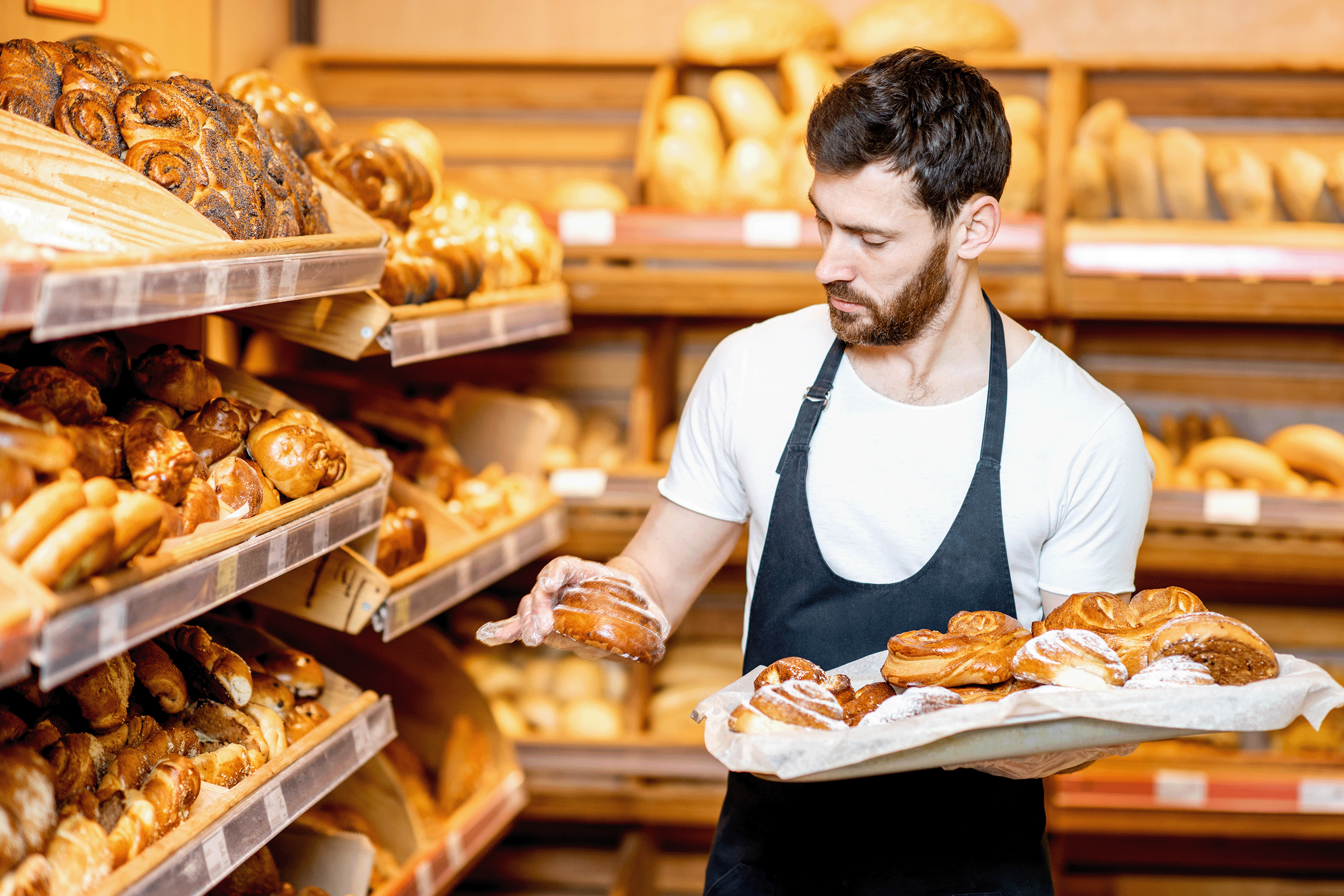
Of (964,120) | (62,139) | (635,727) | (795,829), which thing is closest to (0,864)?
(62,139)

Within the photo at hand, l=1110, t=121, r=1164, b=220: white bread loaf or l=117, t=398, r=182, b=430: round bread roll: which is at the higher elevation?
l=1110, t=121, r=1164, b=220: white bread loaf

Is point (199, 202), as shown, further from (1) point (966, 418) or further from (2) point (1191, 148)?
(2) point (1191, 148)

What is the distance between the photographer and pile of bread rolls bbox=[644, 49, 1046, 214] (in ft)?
10.3

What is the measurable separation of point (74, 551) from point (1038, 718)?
102 cm

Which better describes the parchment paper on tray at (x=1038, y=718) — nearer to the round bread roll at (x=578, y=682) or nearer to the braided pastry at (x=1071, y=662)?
the braided pastry at (x=1071, y=662)

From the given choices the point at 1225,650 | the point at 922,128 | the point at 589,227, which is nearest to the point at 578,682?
the point at 589,227

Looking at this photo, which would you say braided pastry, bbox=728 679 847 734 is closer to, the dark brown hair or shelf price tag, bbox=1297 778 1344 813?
the dark brown hair

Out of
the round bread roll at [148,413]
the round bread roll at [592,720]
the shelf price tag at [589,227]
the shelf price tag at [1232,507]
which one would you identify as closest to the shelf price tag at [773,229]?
the shelf price tag at [589,227]

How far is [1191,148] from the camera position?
3.13m

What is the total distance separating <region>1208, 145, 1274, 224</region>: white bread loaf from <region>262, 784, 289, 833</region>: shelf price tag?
107 inches

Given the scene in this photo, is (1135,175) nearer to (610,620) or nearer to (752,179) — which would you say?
(752,179)

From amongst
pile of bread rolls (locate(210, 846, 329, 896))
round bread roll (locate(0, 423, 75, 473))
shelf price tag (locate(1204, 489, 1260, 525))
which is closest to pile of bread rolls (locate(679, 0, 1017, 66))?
shelf price tag (locate(1204, 489, 1260, 525))

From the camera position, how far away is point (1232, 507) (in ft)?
9.57

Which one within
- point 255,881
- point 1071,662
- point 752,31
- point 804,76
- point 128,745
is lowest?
point 255,881
